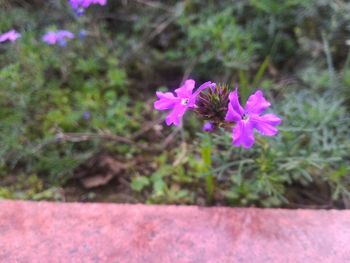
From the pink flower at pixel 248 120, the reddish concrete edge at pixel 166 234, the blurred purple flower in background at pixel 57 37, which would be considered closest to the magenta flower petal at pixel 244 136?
the pink flower at pixel 248 120

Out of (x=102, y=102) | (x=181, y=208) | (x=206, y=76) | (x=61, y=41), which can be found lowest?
(x=181, y=208)

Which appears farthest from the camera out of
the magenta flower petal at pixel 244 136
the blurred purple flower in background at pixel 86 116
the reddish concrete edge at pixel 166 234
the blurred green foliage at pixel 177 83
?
the blurred purple flower in background at pixel 86 116

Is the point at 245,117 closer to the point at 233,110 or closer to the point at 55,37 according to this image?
the point at 233,110

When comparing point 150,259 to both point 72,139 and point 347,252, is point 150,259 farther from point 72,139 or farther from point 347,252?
point 72,139

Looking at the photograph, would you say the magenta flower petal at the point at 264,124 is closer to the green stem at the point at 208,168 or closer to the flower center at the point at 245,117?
the flower center at the point at 245,117

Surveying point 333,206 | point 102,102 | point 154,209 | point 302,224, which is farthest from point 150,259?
point 102,102

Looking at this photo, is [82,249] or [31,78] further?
[31,78]

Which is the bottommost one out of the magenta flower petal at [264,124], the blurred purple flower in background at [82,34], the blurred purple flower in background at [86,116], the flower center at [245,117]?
the blurred purple flower in background at [86,116]
